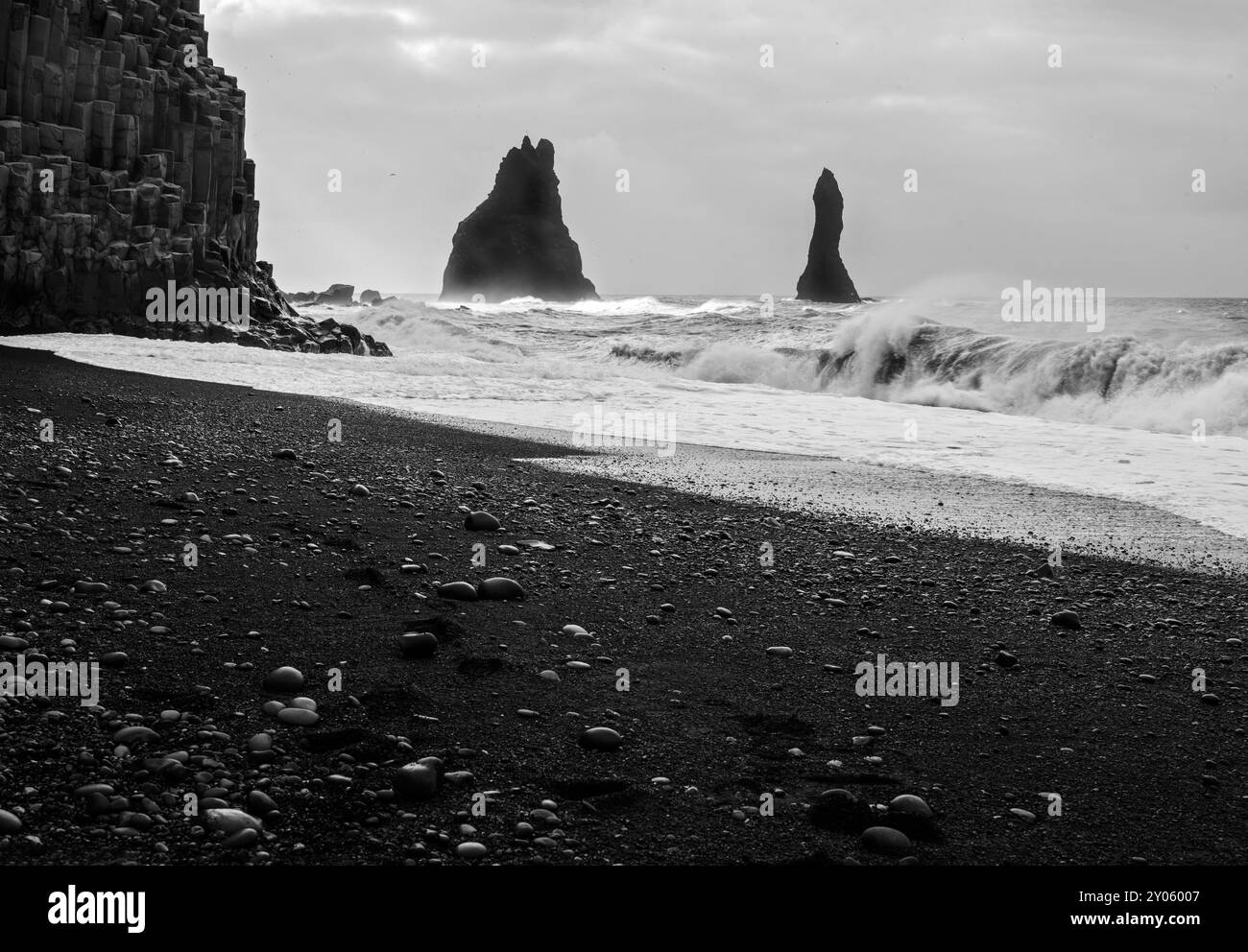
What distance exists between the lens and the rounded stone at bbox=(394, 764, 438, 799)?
335 cm

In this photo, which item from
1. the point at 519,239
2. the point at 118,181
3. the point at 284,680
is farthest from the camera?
the point at 519,239

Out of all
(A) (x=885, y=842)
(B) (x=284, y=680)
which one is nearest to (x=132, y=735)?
(B) (x=284, y=680)

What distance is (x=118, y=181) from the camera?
2541 centimetres

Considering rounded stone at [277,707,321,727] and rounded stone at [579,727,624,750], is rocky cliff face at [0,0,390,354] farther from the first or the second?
rounded stone at [579,727,624,750]

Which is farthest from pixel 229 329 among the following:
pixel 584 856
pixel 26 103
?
pixel 584 856

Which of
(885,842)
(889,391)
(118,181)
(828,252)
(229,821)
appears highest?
(828,252)

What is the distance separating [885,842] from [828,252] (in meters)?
106

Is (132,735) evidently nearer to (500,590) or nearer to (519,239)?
(500,590)

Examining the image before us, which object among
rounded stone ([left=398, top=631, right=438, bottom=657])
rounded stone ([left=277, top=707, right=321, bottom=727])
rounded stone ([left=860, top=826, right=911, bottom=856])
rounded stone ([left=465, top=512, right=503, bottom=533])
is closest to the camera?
rounded stone ([left=860, top=826, right=911, bottom=856])

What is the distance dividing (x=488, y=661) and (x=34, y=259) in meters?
22.8

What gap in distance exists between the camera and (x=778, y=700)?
444 centimetres

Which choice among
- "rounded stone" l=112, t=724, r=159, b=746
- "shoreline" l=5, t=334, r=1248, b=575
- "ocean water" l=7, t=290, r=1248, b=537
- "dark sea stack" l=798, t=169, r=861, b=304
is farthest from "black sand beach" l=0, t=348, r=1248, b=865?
"dark sea stack" l=798, t=169, r=861, b=304

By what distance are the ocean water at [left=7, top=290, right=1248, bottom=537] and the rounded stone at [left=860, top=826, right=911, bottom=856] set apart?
6.30 m

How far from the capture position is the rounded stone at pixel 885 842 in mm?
3221
